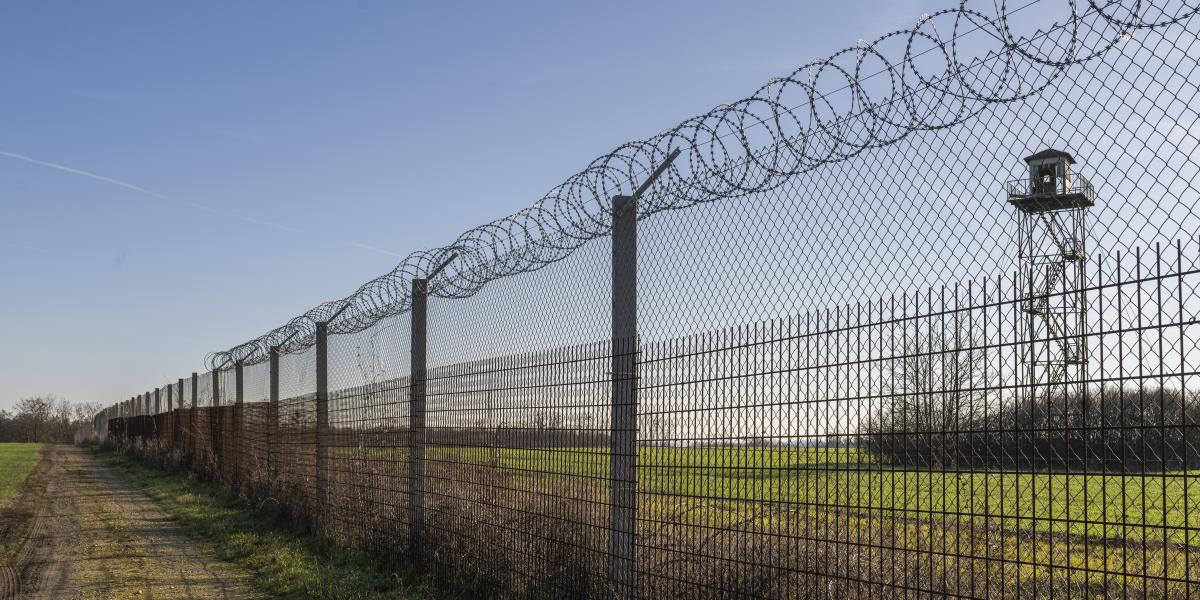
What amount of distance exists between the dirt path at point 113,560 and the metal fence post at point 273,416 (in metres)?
1.40

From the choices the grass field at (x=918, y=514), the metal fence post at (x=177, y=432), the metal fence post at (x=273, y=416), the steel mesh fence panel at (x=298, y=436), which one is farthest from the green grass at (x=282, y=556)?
the metal fence post at (x=177, y=432)

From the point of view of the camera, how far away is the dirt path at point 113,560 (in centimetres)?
948

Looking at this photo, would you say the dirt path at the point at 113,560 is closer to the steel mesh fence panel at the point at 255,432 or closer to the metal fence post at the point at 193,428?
the steel mesh fence panel at the point at 255,432

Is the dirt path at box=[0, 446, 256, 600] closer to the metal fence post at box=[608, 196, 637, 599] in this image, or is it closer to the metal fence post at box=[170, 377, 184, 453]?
the metal fence post at box=[608, 196, 637, 599]

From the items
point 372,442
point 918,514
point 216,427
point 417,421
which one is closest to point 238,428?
point 216,427

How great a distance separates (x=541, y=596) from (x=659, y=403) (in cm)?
181

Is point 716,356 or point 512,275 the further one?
point 512,275

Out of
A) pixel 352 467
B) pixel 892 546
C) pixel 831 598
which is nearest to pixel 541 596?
pixel 831 598

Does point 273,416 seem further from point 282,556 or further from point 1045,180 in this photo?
point 1045,180

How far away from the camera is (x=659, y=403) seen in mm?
5973

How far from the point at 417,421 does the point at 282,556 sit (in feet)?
7.63

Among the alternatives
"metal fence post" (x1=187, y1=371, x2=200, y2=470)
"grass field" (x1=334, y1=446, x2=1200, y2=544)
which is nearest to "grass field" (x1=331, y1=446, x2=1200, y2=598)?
"grass field" (x1=334, y1=446, x2=1200, y2=544)

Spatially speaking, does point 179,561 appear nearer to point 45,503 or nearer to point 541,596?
point 541,596

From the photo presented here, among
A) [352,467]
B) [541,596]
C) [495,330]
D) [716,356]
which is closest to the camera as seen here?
[716,356]
